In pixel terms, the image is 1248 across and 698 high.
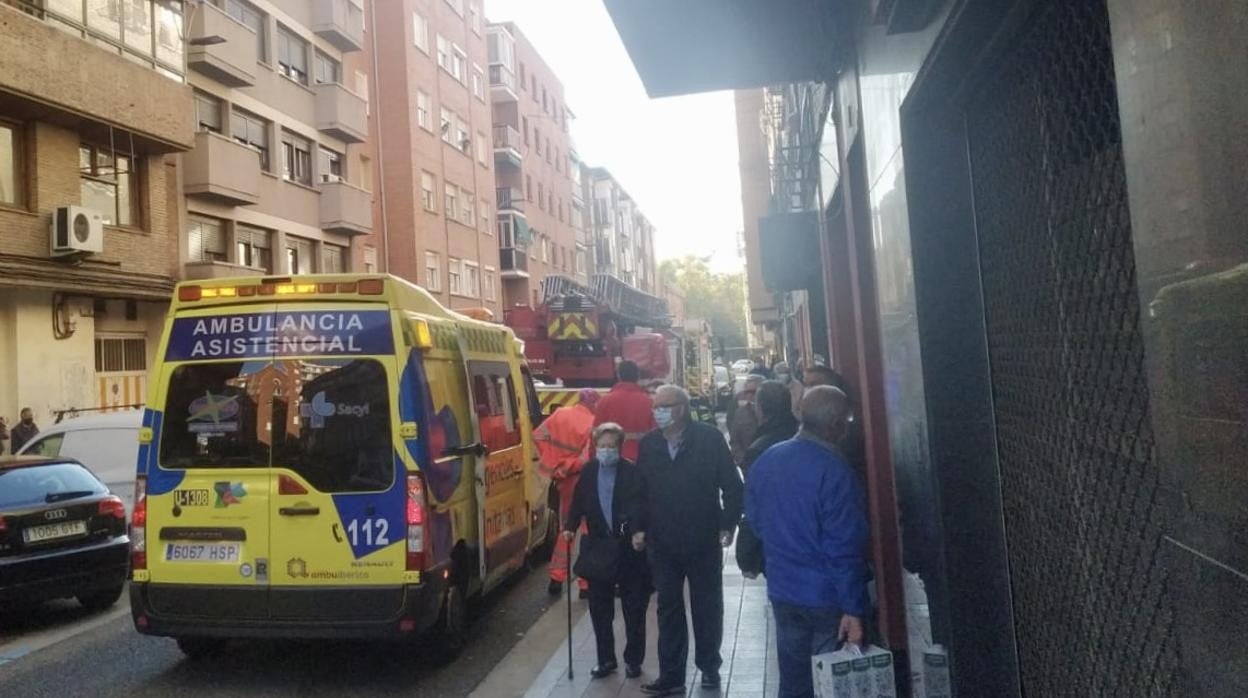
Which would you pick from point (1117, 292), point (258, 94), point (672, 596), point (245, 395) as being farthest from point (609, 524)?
point (258, 94)

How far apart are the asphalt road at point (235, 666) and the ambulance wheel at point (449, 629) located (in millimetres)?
89

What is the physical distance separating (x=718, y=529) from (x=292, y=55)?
86.9ft

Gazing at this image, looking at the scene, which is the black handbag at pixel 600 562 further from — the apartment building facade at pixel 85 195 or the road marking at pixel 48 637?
the apartment building facade at pixel 85 195

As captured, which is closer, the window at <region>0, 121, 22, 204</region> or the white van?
the white van

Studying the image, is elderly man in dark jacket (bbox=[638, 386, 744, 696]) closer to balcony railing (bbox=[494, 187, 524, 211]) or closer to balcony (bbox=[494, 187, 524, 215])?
balcony (bbox=[494, 187, 524, 215])

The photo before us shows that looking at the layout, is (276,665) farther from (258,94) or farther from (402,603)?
(258,94)

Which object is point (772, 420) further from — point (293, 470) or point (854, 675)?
point (854, 675)

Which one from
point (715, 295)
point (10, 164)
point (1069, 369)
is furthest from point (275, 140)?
point (715, 295)

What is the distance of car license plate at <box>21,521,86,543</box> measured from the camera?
817 cm

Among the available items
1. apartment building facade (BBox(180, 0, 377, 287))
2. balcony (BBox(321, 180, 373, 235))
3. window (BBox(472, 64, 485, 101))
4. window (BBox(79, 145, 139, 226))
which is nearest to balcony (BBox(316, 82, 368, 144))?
apartment building facade (BBox(180, 0, 377, 287))

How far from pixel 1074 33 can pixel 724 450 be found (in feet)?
13.2

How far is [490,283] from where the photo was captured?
43.6m

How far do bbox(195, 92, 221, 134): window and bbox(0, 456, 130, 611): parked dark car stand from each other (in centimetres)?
1697

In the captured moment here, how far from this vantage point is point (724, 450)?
6074mm
